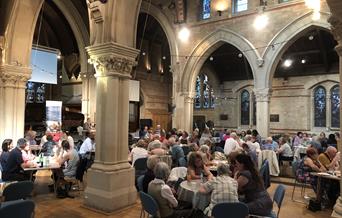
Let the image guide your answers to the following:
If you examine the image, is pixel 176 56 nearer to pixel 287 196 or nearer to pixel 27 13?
pixel 27 13

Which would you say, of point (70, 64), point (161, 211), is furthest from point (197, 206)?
point (70, 64)

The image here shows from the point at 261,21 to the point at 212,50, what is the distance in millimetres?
2817

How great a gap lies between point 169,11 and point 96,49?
1040cm

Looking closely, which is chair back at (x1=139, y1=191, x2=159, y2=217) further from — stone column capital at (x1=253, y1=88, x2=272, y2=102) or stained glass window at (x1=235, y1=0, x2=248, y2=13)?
stained glass window at (x1=235, y1=0, x2=248, y2=13)

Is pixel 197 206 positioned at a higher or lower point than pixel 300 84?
lower

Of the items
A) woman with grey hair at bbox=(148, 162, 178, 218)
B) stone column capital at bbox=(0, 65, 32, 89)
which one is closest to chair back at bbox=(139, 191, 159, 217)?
woman with grey hair at bbox=(148, 162, 178, 218)

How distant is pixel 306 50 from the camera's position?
15.0 metres

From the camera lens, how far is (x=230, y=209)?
306 centimetres

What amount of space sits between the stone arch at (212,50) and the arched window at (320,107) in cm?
593

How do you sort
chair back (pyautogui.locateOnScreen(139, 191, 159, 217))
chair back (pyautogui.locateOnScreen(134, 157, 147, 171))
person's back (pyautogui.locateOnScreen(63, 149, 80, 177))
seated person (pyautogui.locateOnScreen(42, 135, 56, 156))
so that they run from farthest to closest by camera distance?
seated person (pyautogui.locateOnScreen(42, 135, 56, 156)) < chair back (pyautogui.locateOnScreen(134, 157, 147, 171)) < person's back (pyautogui.locateOnScreen(63, 149, 80, 177)) < chair back (pyautogui.locateOnScreen(139, 191, 159, 217))

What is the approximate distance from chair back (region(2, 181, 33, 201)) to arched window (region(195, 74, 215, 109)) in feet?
54.5

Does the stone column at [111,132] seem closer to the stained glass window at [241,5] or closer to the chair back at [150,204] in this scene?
the chair back at [150,204]

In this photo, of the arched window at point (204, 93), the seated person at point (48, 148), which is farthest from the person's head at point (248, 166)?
the arched window at point (204, 93)

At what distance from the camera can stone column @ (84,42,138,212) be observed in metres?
5.20
